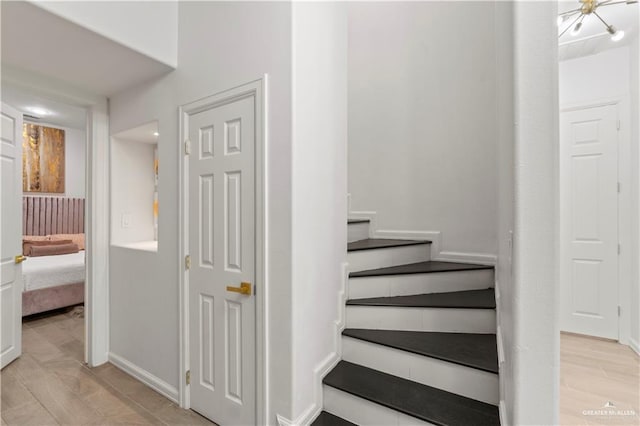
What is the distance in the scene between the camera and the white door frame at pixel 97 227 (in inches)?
104

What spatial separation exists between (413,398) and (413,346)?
267mm

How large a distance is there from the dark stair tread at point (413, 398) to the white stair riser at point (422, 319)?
30cm

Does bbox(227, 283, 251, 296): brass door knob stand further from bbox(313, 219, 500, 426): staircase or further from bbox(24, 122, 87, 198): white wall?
bbox(24, 122, 87, 198): white wall

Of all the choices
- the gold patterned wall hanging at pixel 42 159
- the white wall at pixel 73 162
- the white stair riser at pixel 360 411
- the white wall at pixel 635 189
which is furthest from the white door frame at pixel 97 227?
the white wall at pixel 635 189

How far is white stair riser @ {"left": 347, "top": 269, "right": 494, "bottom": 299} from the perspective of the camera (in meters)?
2.17

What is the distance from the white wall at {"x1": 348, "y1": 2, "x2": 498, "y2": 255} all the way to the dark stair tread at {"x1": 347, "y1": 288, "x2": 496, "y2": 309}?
0.59 m

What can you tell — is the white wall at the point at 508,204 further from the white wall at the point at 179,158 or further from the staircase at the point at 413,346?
the white wall at the point at 179,158

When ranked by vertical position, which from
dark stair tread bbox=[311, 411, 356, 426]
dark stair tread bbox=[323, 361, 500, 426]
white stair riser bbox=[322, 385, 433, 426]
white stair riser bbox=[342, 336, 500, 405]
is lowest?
dark stair tread bbox=[311, 411, 356, 426]

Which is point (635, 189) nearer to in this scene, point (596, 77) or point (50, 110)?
point (596, 77)

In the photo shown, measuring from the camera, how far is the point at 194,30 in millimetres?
2045

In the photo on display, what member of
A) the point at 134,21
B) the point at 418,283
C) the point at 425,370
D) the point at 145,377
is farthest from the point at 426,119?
the point at 145,377

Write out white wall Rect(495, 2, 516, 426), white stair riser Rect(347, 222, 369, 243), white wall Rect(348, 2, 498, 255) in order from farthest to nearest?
white stair riser Rect(347, 222, 369, 243), white wall Rect(348, 2, 498, 255), white wall Rect(495, 2, 516, 426)

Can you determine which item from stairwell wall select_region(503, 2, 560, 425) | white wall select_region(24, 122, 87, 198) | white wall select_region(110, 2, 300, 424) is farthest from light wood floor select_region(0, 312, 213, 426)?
white wall select_region(24, 122, 87, 198)

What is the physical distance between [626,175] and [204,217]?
158 inches
